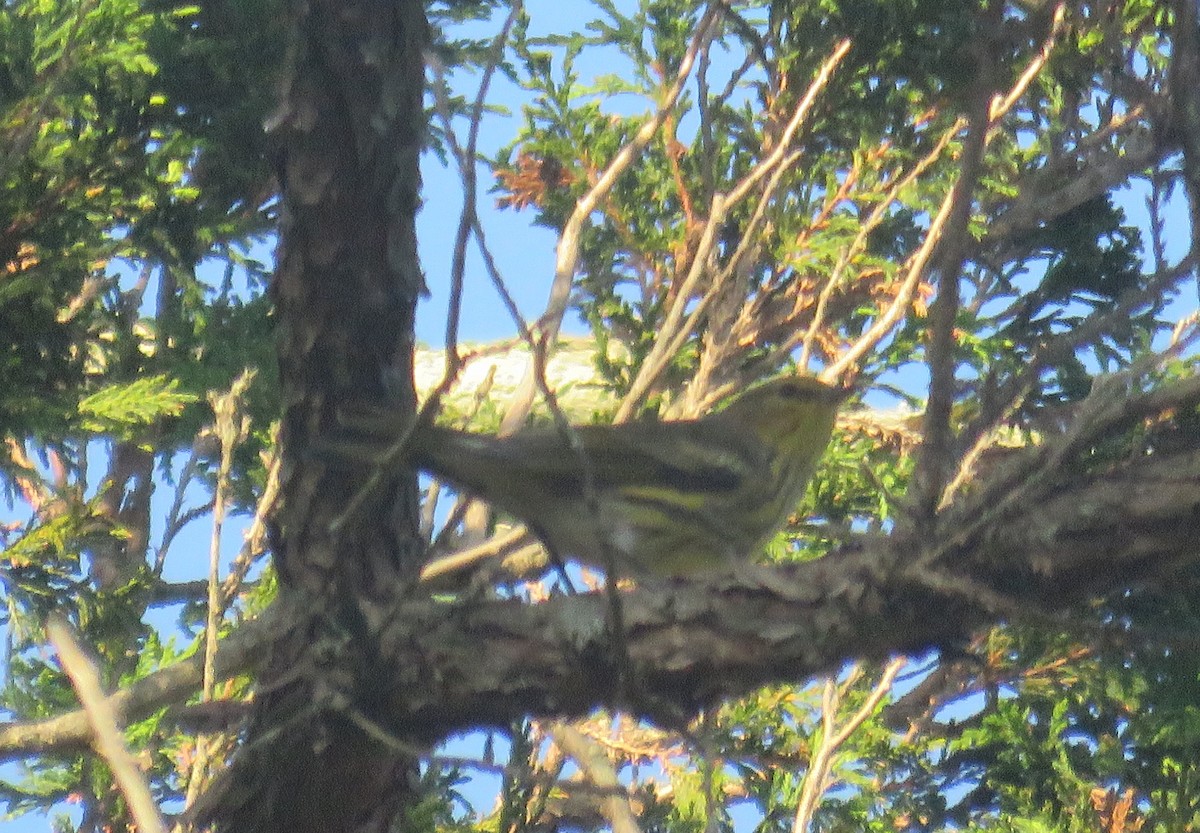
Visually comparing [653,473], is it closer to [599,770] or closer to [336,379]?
[599,770]

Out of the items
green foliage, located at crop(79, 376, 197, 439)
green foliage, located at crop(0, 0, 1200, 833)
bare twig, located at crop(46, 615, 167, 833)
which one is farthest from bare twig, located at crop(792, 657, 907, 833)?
bare twig, located at crop(46, 615, 167, 833)

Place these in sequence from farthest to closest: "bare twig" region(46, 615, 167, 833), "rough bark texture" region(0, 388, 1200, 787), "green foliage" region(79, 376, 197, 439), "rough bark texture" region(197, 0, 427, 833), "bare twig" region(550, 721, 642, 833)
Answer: "green foliage" region(79, 376, 197, 439) < "bare twig" region(550, 721, 642, 833) < "rough bark texture" region(197, 0, 427, 833) < "rough bark texture" region(0, 388, 1200, 787) < "bare twig" region(46, 615, 167, 833)

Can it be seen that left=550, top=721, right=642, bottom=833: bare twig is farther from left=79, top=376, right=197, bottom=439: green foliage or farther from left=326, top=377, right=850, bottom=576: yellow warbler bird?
left=79, top=376, right=197, bottom=439: green foliage

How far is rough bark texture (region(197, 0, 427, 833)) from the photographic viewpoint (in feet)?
8.22

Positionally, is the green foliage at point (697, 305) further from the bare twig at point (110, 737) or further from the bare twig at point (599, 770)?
the bare twig at point (110, 737)

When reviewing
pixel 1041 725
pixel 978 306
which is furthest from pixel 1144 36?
pixel 1041 725

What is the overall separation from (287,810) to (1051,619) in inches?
58.3

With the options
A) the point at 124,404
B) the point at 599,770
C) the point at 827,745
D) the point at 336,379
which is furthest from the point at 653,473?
the point at 124,404

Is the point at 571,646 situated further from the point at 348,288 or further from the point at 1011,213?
the point at 1011,213

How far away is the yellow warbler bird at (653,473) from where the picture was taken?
114 inches

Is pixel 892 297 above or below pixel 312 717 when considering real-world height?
above

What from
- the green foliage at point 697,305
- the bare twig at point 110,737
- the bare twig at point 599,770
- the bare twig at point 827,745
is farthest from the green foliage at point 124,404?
the bare twig at point 110,737

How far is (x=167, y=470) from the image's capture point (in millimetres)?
4500

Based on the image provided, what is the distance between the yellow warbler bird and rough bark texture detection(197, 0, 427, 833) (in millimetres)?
145
